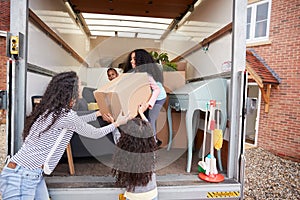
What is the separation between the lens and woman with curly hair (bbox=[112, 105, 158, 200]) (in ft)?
5.58

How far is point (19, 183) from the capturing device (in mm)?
1587

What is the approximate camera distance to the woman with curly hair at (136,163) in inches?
66.9

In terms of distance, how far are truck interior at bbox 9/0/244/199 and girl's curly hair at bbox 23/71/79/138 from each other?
504 mm

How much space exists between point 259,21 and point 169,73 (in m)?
4.70

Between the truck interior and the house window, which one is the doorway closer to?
the house window

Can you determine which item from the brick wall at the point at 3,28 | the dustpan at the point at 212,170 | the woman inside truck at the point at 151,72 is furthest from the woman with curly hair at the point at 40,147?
the brick wall at the point at 3,28

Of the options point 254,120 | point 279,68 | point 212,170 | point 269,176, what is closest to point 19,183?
point 212,170

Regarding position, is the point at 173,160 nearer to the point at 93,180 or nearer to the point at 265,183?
the point at 93,180

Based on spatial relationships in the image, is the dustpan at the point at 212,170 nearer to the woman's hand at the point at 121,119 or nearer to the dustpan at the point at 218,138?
the dustpan at the point at 218,138

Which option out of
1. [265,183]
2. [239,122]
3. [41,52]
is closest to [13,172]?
[41,52]

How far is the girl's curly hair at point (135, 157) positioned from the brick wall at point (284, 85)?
17.5ft

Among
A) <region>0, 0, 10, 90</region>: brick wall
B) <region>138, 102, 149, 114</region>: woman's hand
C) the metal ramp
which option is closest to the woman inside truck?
<region>138, 102, 149, 114</region>: woman's hand

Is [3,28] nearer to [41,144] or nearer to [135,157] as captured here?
[41,144]

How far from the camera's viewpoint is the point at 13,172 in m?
1.60
